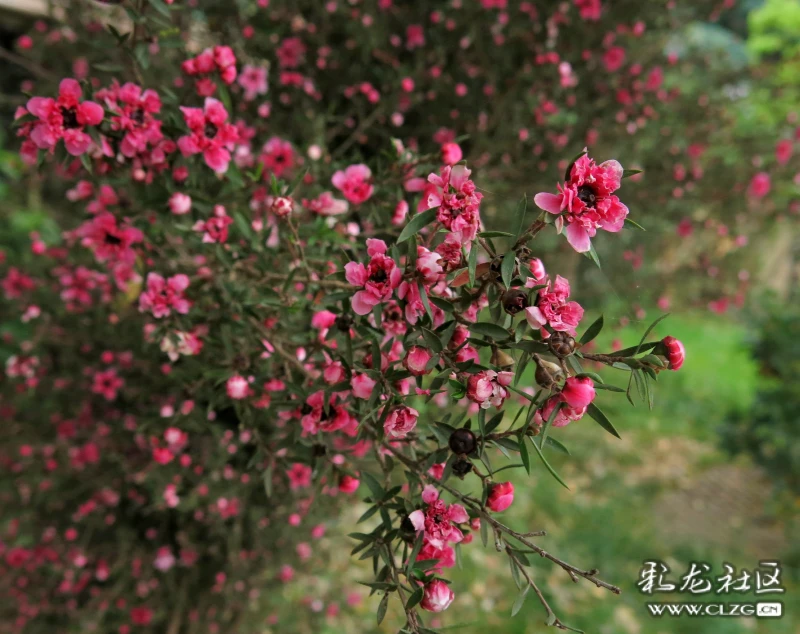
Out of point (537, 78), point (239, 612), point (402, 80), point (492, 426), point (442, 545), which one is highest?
point (537, 78)

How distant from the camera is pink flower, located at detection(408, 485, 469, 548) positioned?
833mm

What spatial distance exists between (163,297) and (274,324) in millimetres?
238

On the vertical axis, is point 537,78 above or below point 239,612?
above

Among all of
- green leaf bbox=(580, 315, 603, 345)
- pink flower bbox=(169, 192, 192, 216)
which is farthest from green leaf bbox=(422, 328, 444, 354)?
pink flower bbox=(169, 192, 192, 216)

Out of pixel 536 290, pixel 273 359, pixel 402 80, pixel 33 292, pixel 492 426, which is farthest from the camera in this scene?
pixel 33 292

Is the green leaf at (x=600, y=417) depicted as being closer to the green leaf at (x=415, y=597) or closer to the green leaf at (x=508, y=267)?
the green leaf at (x=508, y=267)

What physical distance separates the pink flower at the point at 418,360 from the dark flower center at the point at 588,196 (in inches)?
12.1

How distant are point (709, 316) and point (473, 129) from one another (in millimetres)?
10284

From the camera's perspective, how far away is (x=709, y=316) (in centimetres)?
1072

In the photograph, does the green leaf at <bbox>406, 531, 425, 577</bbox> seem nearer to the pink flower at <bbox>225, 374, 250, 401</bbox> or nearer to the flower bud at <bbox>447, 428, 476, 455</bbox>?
the flower bud at <bbox>447, 428, 476, 455</bbox>

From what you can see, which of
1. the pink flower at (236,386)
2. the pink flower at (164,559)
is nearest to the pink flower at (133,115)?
the pink flower at (236,386)

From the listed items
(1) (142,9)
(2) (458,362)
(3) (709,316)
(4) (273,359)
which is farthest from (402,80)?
(3) (709,316)

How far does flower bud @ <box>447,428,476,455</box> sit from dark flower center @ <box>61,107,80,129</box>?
900 mm

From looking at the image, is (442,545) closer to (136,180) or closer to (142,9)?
(136,180)
